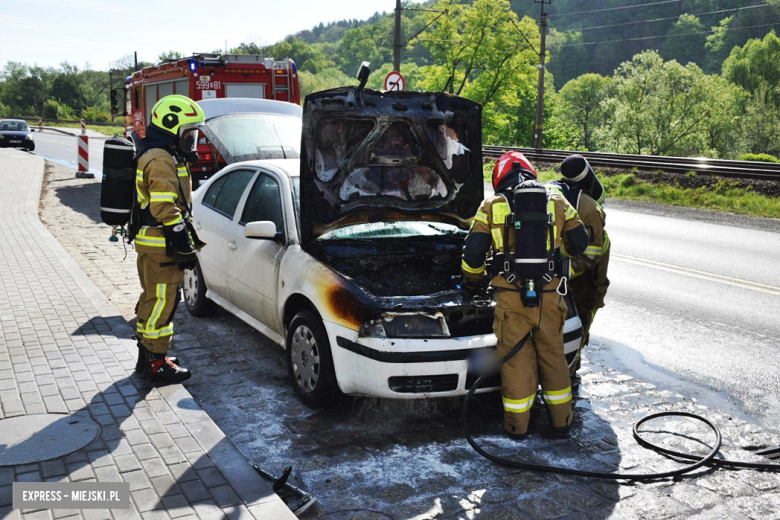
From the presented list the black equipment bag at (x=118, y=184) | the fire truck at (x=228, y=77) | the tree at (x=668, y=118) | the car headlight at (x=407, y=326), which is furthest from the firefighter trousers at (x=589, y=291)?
the tree at (x=668, y=118)

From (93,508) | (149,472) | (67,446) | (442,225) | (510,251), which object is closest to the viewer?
(93,508)

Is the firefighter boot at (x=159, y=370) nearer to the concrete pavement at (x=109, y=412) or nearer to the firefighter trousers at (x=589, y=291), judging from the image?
the concrete pavement at (x=109, y=412)

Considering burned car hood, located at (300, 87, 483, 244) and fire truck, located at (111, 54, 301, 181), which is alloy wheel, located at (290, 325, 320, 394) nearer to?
burned car hood, located at (300, 87, 483, 244)

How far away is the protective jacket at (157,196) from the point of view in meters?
4.89

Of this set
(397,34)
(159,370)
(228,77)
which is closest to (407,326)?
(159,370)

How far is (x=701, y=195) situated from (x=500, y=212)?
595 inches

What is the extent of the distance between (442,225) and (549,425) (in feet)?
6.67

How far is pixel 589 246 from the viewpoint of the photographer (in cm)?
514

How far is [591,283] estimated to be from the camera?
5422mm

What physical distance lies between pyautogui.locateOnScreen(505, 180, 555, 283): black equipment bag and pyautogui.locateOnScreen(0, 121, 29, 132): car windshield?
37.2 metres

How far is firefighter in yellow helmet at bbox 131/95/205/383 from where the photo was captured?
4922mm

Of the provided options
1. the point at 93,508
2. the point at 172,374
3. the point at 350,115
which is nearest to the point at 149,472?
the point at 93,508

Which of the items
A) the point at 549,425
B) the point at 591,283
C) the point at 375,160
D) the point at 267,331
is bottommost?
the point at 549,425

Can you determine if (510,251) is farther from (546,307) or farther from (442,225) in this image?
(442,225)
